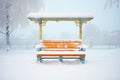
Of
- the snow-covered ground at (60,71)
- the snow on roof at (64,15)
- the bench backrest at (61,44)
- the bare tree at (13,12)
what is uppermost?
the bare tree at (13,12)

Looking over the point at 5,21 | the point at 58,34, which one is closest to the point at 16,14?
the point at 5,21

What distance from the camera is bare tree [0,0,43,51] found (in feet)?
76.9

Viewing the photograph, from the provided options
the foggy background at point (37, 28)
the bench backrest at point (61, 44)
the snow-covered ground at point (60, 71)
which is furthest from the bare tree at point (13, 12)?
the snow-covered ground at point (60, 71)

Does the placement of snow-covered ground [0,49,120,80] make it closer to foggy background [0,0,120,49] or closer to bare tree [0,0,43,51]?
foggy background [0,0,120,49]

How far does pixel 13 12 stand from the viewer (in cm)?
2702

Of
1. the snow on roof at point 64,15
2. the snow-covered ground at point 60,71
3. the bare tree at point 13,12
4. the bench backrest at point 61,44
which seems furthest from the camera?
the bare tree at point 13,12

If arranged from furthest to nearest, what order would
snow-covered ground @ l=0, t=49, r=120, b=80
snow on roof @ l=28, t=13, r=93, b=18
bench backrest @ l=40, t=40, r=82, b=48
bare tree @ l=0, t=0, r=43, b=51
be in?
bare tree @ l=0, t=0, r=43, b=51 → bench backrest @ l=40, t=40, r=82, b=48 → snow on roof @ l=28, t=13, r=93, b=18 → snow-covered ground @ l=0, t=49, r=120, b=80

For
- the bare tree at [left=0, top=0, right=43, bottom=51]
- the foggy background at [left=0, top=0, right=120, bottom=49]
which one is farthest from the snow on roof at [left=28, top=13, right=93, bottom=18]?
the bare tree at [left=0, top=0, right=43, bottom=51]

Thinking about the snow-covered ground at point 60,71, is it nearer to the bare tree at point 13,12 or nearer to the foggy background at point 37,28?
the foggy background at point 37,28

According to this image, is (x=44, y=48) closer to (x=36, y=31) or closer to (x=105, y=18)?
(x=36, y=31)

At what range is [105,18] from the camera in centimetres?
7631

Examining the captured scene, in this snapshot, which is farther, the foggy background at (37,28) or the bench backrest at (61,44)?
the foggy background at (37,28)

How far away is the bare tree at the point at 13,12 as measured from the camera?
23.5m

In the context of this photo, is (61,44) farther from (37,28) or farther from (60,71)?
(37,28)
